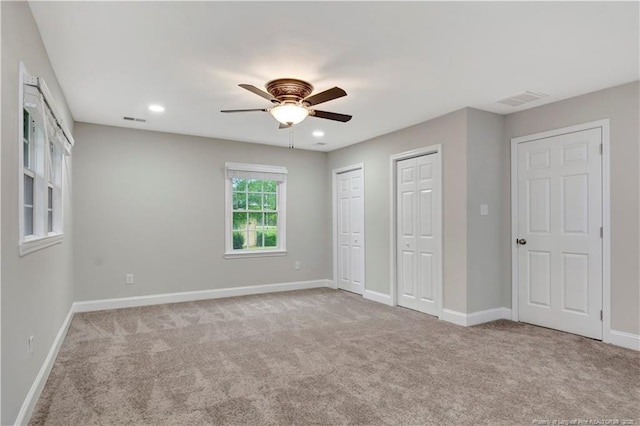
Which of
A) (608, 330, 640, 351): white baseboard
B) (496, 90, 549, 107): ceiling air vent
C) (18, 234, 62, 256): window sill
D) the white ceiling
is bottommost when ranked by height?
(608, 330, 640, 351): white baseboard

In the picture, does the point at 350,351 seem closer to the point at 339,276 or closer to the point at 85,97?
the point at 339,276

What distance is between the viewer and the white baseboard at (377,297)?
537 centimetres

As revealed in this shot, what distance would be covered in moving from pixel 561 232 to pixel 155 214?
5.02 metres

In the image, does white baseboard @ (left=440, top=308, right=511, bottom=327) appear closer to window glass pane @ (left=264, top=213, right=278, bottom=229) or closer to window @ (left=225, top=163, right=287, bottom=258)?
window @ (left=225, top=163, right=287, bottom=258)

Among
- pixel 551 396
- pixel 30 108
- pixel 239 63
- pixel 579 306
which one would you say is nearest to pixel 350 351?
pixel 551 396

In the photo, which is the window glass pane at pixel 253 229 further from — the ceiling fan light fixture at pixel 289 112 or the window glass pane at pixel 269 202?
the ceiling fan light fixture at pixel 289 112

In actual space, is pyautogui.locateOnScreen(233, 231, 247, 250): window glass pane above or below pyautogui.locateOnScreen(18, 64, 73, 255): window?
below

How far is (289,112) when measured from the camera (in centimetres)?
328

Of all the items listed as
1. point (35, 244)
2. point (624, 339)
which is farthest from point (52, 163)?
point (624, 339)

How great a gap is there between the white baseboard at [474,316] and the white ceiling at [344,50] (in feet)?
7.58

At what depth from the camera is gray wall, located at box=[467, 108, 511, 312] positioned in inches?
167

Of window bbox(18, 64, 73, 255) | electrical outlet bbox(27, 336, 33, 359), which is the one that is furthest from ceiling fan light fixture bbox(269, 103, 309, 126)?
electrical outlet bbox(27, 336, 33, 359)

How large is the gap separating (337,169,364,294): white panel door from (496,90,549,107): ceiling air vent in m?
A: 2.44

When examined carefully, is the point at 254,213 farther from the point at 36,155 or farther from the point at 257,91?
the point at 36,155
